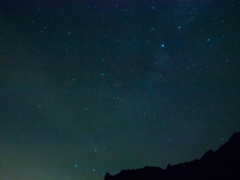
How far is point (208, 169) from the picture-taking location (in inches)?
1257

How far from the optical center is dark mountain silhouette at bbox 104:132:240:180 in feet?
92.2

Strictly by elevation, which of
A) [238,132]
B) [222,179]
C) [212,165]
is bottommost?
[222,179]

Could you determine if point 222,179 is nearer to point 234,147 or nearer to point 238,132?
point 234,147

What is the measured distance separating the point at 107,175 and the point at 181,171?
1731 cm

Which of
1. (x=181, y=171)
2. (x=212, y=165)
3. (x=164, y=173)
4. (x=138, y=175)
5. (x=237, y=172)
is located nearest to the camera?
(x=237, y=172)

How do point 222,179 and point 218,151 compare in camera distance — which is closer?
point 222,179

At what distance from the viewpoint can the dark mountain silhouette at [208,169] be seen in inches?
1107

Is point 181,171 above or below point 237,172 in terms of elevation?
above

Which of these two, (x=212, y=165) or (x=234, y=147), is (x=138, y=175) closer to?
(x=212, y=165)

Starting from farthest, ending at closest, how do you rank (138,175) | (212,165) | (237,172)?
1. (138,175)
2. (212,165)
3. (237,172)

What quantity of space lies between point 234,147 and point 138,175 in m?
21.9

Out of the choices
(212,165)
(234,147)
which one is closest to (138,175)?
(212,165)

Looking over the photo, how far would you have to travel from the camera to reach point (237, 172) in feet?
85.9

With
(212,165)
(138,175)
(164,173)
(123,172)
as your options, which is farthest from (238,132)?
(123,172)
